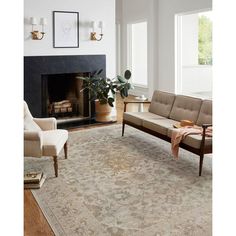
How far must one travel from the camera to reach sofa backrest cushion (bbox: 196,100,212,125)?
4559 millimetres

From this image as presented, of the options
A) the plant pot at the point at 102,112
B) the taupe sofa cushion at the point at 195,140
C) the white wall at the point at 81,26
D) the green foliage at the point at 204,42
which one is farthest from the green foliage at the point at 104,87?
the green foliage at the point at 204,42

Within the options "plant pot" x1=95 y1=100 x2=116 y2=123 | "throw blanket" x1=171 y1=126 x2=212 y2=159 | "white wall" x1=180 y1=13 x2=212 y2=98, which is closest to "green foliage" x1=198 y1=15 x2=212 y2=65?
"white wall" x1=180 y1=13 x2=212 y2=98

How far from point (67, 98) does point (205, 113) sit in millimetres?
3488

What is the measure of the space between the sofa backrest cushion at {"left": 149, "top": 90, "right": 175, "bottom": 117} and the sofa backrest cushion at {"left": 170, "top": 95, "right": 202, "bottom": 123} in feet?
0.43

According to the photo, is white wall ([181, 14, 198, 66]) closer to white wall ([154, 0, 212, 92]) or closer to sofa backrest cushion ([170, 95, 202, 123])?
white wall ([154, 0, 212, 92])

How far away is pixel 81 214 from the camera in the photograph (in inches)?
119

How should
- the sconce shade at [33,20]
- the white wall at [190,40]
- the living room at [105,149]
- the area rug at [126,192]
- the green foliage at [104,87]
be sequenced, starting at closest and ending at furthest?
the living room at [105,149] < the area rug at [126,192] < the sconce shade at [33,20] < the green foliage at [104,87] < the white wall at [190,40]

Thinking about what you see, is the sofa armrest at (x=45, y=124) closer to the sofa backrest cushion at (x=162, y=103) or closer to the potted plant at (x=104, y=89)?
the sofa backrest cushion at (x=162, y=103)

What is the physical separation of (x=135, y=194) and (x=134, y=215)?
468 mm

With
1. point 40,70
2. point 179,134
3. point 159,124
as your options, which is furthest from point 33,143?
point 40,70

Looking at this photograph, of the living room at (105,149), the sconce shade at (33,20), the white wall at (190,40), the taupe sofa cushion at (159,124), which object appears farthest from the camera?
→ the white wall at (190,40)

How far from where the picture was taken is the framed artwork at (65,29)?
6.56 m

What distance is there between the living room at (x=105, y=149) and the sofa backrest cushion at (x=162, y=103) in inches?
1.6
